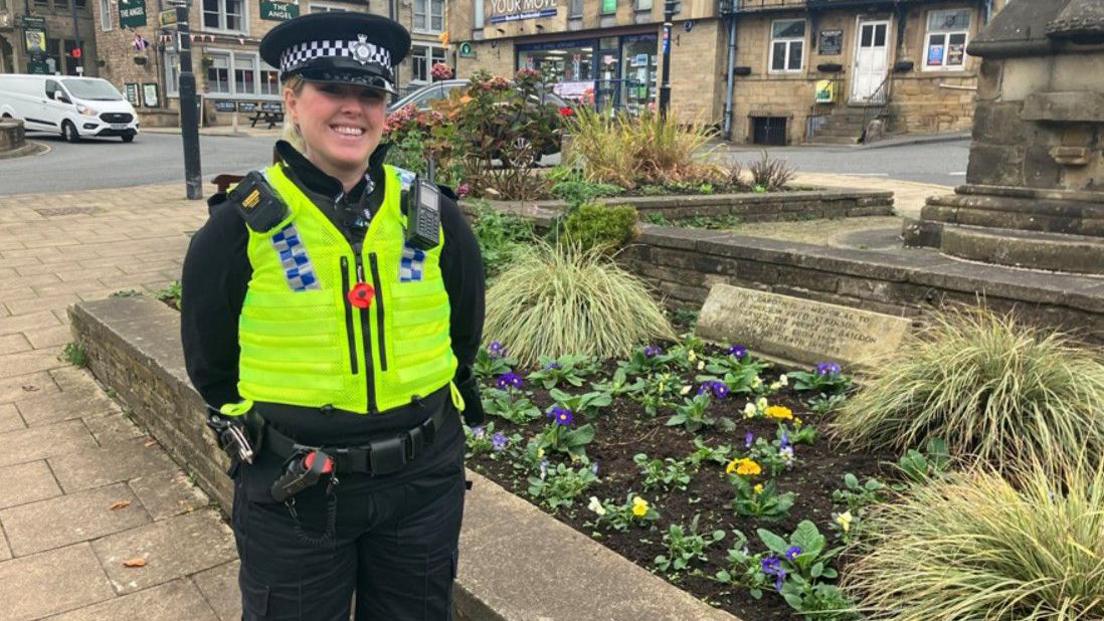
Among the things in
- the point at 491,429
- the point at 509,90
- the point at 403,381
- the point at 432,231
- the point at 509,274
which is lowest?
the point at 491,429

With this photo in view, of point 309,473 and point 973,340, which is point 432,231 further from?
point 973,340

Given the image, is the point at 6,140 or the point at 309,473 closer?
the point at 309,473

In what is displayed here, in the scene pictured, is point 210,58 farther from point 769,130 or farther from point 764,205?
point 764,205

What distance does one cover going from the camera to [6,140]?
1992 cm

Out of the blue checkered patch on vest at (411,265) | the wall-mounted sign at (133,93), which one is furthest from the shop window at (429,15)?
the blue checkered patch on vest at (411,265)

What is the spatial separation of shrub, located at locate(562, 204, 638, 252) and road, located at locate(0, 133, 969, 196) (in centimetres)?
892

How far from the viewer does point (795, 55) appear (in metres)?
30.8

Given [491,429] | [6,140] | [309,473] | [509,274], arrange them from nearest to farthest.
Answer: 1. [309,473]
2. [491,429]
3. [509,274]
4. [6,140]

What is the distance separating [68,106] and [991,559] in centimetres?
2692

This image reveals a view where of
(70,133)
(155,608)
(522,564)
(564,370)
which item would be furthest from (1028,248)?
(70,133)

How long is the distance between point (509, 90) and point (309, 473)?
8.30 metres

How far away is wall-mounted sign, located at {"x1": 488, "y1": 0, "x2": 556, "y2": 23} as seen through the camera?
1496 inches

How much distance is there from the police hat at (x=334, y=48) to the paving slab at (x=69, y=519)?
2404 mm

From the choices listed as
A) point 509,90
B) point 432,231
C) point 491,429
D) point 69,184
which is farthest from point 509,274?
point 69,184
